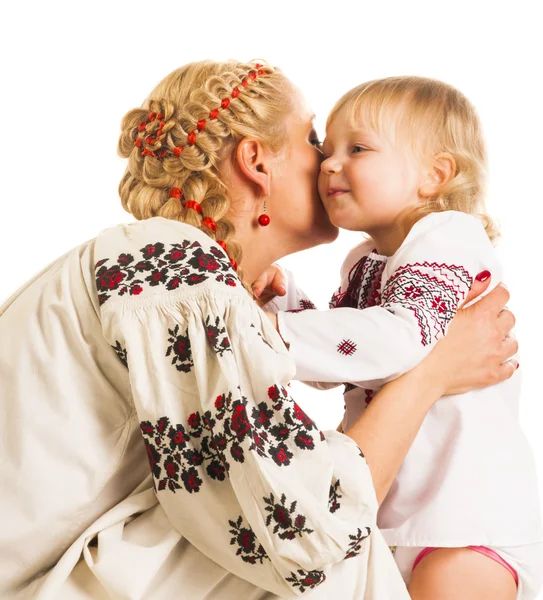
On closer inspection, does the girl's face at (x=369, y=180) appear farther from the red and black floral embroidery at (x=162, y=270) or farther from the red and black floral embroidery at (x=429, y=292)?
the red and black floral embroidery at (x=162, y=270)

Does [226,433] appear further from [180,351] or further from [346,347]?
[346,347]

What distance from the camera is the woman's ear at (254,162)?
192 centimetres

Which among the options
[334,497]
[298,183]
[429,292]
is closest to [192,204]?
[298,183]

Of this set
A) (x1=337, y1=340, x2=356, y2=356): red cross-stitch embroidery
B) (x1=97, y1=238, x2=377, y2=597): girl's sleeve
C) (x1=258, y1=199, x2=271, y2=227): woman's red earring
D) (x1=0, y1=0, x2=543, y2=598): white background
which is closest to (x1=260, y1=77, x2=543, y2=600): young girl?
(x1=337, y1=340, x2=356, y2=356): red cross-stitch embroidery

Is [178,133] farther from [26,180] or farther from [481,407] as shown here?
[26,180]

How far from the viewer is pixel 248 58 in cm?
340

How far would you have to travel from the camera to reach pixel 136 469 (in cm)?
148

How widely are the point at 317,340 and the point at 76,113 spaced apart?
2.10 metres

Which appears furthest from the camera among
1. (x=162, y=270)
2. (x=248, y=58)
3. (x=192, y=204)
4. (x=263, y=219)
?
(x=248, y=58)

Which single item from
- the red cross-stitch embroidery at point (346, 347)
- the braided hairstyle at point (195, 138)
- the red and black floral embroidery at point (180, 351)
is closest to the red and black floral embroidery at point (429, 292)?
the red cross-stitch embroidery at point (346, 347)

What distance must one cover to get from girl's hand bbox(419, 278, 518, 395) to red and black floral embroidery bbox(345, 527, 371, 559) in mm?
499

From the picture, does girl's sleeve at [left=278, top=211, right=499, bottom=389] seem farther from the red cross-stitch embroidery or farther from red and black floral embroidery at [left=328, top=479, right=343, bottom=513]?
red and black floral embroidery at [left=328, top=479, right=343, bottom=513]

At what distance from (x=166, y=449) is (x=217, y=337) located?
7.6 inches

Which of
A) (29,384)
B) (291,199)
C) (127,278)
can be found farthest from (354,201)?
(29,384)
